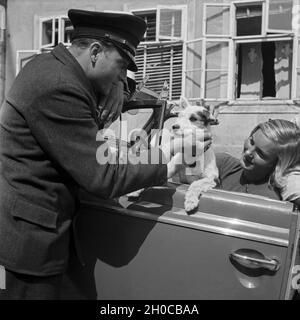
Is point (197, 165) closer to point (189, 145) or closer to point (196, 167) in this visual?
point (196, 167)

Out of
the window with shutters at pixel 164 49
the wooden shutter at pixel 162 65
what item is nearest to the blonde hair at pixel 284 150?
the window with shutters at pixel 164 49

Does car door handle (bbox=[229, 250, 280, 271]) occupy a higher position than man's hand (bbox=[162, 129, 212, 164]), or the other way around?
man's hand (bbox=[162, 129, 212, 164])

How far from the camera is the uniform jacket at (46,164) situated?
143 centimetres

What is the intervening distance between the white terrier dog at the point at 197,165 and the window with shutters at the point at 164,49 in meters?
6.25

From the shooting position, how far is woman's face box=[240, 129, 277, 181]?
194 centimetres

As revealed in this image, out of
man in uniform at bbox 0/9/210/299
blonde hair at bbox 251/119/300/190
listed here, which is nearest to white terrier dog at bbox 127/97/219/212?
man in uniform at bbox 0/9/210/299

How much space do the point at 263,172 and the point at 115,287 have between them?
892 millimetres

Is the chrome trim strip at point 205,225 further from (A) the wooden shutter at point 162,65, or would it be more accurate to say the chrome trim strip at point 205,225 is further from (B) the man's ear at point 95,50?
(A) the wooden shutter at point 162,65

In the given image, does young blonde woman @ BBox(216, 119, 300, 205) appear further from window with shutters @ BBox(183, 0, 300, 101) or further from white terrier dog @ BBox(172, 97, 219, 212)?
window with shutters @ BBox(183, 0, 300, 101)

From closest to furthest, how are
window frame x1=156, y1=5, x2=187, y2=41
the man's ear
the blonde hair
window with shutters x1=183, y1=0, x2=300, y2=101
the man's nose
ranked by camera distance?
1. the man's ear
2. the blonde hair
3. the man's nose
4. window with shutters x1=183, y1=0, x2=300, y2=101
5. window frame x1=156, y1=5, x2=187, y2=41

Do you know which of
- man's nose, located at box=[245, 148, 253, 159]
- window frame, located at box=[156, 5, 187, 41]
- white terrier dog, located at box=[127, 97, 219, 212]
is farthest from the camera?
window frame, located at box=[156, 5, 187, 41]

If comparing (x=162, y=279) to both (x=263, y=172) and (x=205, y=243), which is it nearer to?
(x=205, y=243)

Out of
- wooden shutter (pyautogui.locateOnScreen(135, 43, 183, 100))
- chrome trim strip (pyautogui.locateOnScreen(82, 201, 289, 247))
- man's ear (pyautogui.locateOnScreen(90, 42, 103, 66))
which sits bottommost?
chrome trim strip (pyautogui.locateOnScreen(82, 201, 289, 247))

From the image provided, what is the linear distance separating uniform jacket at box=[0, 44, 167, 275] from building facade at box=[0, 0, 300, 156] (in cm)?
664
